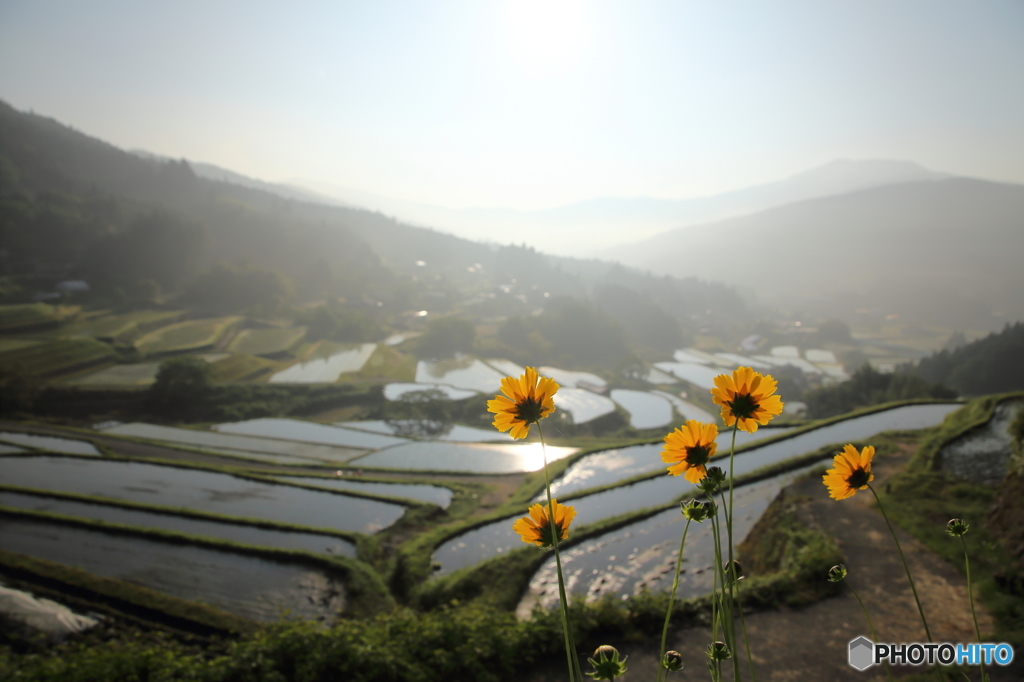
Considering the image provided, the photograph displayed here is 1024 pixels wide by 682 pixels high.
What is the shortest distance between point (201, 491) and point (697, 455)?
51.8 feet

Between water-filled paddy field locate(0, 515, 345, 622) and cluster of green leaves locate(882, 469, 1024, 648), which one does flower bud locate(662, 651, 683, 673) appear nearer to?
cluster of green leaves locate(882, 469, 1024, 648)

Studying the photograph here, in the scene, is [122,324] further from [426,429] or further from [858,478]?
[858,478]

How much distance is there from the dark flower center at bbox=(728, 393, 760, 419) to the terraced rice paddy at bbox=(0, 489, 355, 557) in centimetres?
1085

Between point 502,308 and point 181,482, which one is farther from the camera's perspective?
point 502,308

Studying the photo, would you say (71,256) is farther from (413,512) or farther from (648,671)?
(648,671)

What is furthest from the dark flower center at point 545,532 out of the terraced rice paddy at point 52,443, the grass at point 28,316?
the grass at point 28,316

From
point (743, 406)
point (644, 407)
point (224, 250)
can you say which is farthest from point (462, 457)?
point (224, 250)

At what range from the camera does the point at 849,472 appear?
1763 millimetres

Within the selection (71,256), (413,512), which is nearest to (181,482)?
(413,512)

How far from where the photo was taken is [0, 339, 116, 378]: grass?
27.4m

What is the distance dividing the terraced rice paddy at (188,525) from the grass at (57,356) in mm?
18303

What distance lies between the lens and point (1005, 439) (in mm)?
12281

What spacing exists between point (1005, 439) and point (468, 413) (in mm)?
22934

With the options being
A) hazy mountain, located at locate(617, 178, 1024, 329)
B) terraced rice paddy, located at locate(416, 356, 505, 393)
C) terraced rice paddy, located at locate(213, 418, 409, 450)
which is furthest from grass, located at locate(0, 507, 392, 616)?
hazy mountain, located at locate(617, 178, 1024, 329)
